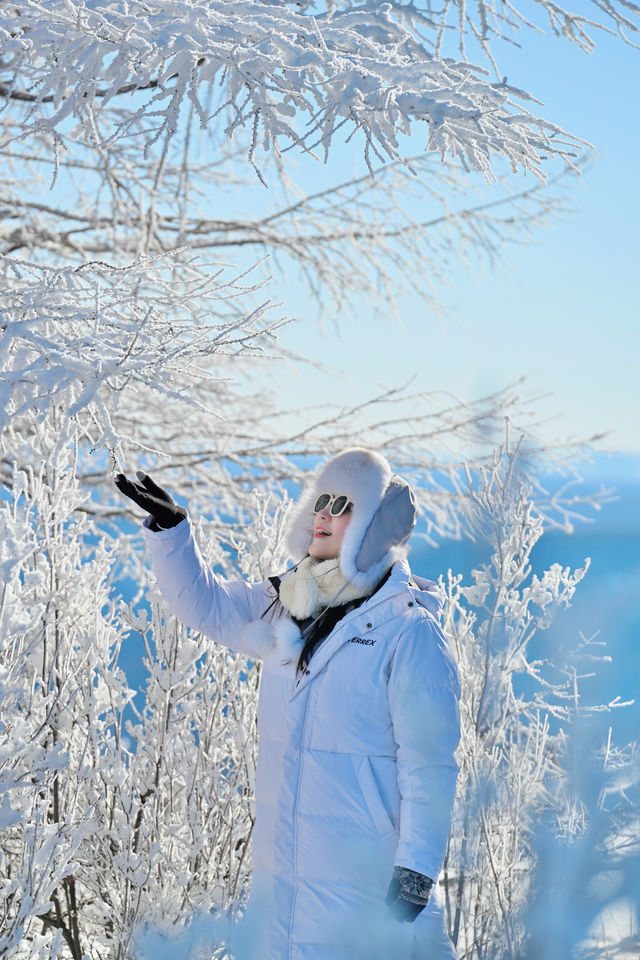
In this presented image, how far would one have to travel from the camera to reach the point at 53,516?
2.84 m

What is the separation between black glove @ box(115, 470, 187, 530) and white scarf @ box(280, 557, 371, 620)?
0.35 m

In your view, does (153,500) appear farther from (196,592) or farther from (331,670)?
(331,670)

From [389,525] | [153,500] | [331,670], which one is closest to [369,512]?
[389,525]

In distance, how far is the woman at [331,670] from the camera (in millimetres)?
1785

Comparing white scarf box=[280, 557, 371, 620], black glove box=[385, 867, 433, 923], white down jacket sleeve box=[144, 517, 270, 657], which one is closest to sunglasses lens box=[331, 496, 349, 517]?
white scarf box=[280, 557, 371, 620]

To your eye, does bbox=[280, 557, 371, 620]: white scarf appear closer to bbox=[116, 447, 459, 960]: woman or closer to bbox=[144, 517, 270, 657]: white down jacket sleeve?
bbox=[116, 447, 459, 960]: woman

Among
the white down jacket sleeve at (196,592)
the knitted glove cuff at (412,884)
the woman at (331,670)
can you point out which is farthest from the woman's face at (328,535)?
the knitted glove cuff at (412,884)

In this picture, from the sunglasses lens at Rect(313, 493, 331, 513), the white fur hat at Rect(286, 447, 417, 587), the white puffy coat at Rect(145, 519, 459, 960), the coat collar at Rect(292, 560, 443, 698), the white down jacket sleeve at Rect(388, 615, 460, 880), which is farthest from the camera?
the sunglasses lens at Rect(313, 493, 331, 513)

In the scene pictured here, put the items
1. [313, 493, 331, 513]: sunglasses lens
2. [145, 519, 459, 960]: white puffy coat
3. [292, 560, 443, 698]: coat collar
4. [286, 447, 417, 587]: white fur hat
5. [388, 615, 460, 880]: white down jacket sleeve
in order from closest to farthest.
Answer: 1. [388, 615, 460, 880]: white down jacket sleeve
2. [145, 519, 459, 960]: white puffy coat
3. [292, 560, 443, 698]: coat collar
4. [286, 447, 417, 587]: white fur hat
5. [313, 493, 331, 513]: sunglasses lens

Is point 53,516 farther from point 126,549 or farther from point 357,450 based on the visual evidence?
point 126,549

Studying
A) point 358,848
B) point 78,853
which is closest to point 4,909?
point 78,853

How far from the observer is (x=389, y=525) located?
219cm

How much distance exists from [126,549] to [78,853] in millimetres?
3843

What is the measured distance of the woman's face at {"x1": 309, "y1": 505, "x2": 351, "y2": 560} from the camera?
7.28 ft
